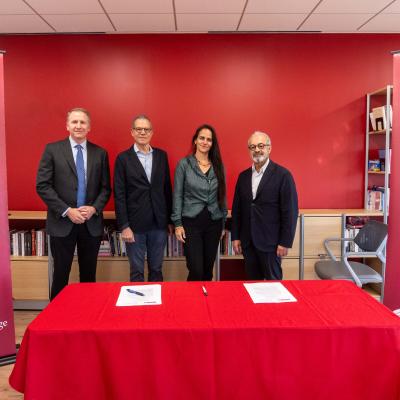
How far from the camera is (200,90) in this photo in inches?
167

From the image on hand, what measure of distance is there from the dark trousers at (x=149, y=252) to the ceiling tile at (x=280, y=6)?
2168 millimetres

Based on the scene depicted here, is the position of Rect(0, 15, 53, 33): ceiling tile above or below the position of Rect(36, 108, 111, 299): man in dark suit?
above

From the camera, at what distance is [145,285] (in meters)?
2.19

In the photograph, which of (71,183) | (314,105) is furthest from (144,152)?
(314,105)

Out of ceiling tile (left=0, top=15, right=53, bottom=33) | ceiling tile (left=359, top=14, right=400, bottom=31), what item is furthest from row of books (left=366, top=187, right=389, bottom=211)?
ceiling tile (left=0, top=15, right=53, bottom=33)

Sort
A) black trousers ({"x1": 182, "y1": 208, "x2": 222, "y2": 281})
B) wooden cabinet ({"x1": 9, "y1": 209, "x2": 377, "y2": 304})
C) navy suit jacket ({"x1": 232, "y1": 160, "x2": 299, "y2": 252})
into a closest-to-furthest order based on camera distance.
Result: navy suit jacket ({"x1": 232, "y1": 160, "x2": 299, "y2": 252})
black trousers ({"x1": 182, "y1": 208, "x2": 222, "y2": 281})
wooden cabinet ({"x1": 9, "y1": 209, "x2": 377, "y2": 304})

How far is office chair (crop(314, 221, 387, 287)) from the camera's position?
10.5 ft

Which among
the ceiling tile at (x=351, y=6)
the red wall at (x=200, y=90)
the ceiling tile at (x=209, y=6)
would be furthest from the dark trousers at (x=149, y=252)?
the ceiling tile at (x=351, y=6)

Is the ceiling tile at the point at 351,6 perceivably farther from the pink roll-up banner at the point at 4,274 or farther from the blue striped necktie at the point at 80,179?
the pink roll-up banner at the point at 4,274

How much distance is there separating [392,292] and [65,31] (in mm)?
4040

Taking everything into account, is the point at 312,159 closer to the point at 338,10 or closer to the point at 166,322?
the point at 338,10

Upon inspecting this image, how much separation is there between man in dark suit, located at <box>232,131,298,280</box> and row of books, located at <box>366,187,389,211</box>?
1.67 metres

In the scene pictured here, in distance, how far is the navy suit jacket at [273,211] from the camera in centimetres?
290

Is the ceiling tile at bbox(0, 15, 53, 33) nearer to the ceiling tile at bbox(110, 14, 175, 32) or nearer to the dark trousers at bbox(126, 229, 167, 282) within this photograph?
the ceiling tile at bbox(110, 14, 175, 32)
